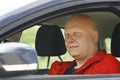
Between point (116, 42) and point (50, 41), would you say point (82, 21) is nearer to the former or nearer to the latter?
point (116, 42)

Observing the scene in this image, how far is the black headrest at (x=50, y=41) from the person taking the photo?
5.15 m

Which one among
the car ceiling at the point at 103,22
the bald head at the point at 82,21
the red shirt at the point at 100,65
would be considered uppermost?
the car ceiling at the point at 103,22

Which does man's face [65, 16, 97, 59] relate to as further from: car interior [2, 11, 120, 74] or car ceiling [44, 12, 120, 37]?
car ceiling [44, 12, 120, 37]

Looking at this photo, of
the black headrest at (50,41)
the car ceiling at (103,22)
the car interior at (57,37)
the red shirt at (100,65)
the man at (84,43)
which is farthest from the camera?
the black headrest at (50,41)

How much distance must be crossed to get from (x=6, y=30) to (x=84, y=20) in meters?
1.03

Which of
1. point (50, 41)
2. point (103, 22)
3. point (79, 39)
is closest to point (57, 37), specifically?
point (50, 41)

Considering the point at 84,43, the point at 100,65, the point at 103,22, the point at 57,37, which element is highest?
the point at 103,22

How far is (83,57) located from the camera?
15.4 feet

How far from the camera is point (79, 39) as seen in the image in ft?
15.2

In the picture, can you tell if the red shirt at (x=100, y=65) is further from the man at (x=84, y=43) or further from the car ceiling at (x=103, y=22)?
the car ceiling at (x=103, y=22)

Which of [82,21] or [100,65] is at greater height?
[82,21]

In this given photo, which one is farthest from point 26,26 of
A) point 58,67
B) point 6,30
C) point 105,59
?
point 58,67

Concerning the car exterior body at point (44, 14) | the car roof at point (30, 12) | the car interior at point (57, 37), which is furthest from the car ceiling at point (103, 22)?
the car roof at point (30, 12)

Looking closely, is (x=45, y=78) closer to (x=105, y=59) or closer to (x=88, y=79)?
(x=88, y=79)
